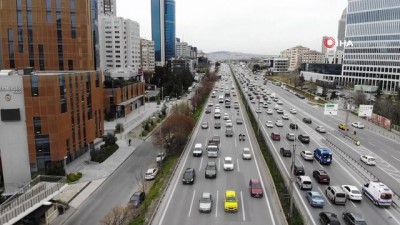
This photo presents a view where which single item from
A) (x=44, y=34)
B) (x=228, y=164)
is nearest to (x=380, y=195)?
(x=228, y=164)

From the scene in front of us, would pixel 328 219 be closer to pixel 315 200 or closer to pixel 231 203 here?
pixel 315 200

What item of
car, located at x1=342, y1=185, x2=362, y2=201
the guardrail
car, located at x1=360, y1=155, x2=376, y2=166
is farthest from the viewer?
car, located at x1=360, y1=155, x2=376, y2=166

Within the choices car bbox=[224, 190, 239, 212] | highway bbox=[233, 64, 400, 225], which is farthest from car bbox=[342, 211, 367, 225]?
car bbox=[224, 190, 239, 212]

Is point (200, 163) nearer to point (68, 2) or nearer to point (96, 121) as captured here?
point (96, 121)

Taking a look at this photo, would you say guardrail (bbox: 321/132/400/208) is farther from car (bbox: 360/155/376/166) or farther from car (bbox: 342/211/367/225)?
car (bbox: 342/211/367/225)

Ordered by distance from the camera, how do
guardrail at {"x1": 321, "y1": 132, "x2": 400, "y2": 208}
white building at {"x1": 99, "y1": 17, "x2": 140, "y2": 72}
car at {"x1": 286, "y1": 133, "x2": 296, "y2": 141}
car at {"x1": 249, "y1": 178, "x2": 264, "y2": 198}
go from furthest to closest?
1. white building at {"x1": 99, "y1": 17, "x2": 140, "y2": 72}
2. car at {"x1": 286, "y1": 133, "x2": 296, "y2": 141}
3. guardrail at {"x1": 321, "y1": 132, "x2": 400, "y2": 208}
4. car at {"x1": 249, "y1": 178, "x2": 264, "y2": 198}

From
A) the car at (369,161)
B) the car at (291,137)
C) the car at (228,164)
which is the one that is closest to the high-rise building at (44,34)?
the car at (228,164)

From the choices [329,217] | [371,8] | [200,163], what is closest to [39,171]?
[200,163]
